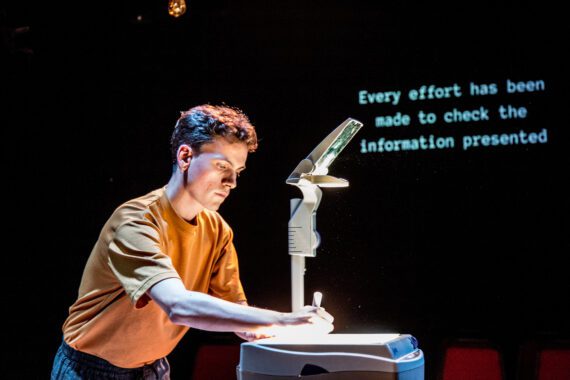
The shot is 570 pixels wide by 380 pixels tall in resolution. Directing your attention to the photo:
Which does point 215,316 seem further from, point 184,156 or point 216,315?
point 184,156

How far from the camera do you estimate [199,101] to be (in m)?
3.35

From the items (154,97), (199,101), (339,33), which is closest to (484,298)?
(339,33)

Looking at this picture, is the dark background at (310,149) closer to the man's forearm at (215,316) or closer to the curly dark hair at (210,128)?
the curly dark hair at (210,128)

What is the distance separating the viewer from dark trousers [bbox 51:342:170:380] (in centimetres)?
156

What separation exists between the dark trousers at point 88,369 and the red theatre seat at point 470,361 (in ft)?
5.26

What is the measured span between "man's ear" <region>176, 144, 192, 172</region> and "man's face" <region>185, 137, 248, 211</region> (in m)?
0.01

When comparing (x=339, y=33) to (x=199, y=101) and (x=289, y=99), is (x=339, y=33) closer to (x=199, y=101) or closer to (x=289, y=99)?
(x=289, y=99)

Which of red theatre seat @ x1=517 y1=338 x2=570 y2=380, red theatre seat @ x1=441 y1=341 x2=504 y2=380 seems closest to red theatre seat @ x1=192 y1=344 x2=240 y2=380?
red theatre seat @ x1=441 y1=341 x2=504 y2=380

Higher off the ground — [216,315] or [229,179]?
[229,179]

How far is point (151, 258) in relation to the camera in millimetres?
1389

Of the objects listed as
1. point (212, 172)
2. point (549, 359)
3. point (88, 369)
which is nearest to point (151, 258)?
point (212, 172)

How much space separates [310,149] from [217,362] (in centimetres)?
120

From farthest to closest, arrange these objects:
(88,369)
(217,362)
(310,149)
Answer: (310,149) < (217,362) < (88,369)

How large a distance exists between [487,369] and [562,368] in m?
0.31
